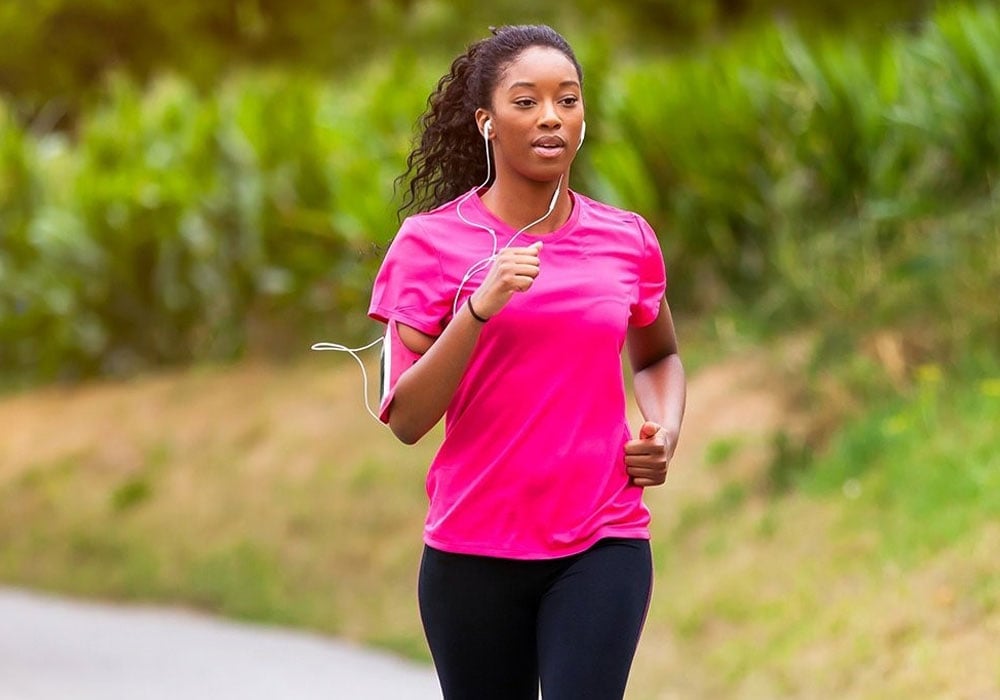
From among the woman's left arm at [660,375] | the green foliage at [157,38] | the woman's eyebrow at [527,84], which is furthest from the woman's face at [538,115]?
the green foliage at [157,38]

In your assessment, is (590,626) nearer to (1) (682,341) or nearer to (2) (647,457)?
(2) (647,457)

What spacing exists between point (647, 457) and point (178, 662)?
6129mm

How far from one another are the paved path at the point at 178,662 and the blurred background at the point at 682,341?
58cm

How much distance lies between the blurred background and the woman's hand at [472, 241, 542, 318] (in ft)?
13.0

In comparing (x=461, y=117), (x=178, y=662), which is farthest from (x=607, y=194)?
(x=461, y=117)

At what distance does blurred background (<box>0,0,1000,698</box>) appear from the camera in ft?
29.2

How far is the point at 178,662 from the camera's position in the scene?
9.77m

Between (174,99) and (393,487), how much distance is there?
213 inches

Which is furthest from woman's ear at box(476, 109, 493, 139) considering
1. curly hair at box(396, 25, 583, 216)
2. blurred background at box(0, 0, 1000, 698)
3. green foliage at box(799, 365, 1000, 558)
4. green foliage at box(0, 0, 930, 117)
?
green foliage at box(0, 0, 930, 117)

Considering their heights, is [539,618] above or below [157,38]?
above

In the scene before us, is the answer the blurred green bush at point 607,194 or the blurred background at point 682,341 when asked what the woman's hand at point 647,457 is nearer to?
the blurred background at point 682,341

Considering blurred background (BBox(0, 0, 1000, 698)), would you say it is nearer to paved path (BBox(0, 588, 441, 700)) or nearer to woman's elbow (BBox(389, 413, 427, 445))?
paved path (BBox(0, 588, 441, 700))

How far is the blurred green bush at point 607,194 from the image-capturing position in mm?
10805

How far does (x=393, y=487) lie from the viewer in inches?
489
